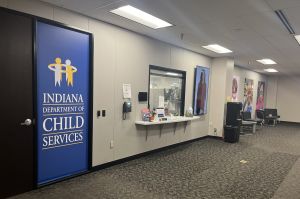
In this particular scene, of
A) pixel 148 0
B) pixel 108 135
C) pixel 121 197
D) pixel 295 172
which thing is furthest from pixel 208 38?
pixel 121 197

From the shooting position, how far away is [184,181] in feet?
12.0

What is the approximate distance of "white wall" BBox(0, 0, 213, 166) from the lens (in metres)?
3.60

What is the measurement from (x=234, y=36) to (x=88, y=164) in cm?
376

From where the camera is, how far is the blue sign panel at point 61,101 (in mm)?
3154

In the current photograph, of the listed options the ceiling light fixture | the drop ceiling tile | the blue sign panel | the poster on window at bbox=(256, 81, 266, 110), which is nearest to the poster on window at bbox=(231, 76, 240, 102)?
the poster on window at bbox=(256, 81, 266, 110)

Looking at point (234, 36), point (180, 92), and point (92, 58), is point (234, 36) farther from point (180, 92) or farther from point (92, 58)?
point (92, 58)

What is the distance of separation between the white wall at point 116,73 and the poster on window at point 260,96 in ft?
26.6

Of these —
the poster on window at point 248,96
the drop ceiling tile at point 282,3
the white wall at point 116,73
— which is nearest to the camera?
the drop ceiling tile at point 282,3

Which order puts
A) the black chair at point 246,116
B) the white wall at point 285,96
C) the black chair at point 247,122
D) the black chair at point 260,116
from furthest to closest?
1. the white wall at point 285,96
2. the black chair at point 260,116
3. the black chair at point 246,116
4. the black chair at point 247,122

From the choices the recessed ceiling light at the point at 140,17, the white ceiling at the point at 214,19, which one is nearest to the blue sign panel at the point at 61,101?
the white ceiling at the point at 214,19

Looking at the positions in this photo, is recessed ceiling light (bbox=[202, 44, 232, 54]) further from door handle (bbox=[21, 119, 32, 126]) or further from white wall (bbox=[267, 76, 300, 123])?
white wall (bbox=[267, 76, 300, 123])

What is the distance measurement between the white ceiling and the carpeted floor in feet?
8.76

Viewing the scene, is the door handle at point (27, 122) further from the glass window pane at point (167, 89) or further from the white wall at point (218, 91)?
the white wall at point (218, 91)

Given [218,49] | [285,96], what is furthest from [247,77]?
[218,49]
